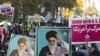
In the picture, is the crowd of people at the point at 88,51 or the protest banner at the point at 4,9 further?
the protest banner at the point at 4,9

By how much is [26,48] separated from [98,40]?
4.52ft

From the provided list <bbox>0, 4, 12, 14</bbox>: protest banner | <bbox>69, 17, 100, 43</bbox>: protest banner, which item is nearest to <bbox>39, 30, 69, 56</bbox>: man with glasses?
<bbox>69, 17, 100, 43</bbox>: protest banner

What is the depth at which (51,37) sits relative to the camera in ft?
25.5

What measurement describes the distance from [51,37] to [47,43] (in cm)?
14

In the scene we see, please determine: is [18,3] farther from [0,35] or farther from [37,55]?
[37,55]

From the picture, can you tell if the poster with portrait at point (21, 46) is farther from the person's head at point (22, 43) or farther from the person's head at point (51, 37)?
the person's head at point (51, 37)

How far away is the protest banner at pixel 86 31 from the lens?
25.4ft

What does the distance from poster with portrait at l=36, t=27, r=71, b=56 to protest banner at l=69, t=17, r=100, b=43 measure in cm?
18

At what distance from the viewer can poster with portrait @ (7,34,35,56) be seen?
7836 millimetres

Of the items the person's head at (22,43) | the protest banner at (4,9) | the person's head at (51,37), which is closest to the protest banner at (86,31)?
the person's head at (51,37)

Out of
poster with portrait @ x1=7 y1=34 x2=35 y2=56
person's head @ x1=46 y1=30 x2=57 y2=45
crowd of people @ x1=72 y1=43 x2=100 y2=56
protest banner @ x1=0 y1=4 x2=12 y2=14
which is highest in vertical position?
protest banner @ x1=0 y1=4 x2=12 y2=14

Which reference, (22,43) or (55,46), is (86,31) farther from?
(22,43)

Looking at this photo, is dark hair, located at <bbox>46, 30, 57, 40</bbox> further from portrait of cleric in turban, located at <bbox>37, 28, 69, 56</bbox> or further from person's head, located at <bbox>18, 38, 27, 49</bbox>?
person's head, located at <bbox>18, 38, 27, 49</bbox>

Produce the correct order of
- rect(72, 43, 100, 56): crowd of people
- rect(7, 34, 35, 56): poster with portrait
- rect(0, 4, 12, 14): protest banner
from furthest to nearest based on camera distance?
rect(0, 4, 12, 14): protest banner
rect(72, 43, 100, 56): crowd of people
rect(7, 34, 35, 56): poster with portrait
